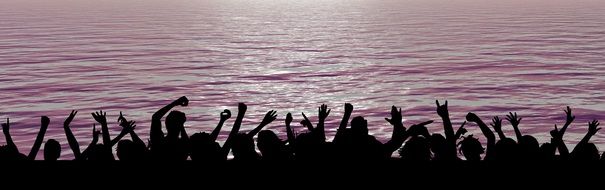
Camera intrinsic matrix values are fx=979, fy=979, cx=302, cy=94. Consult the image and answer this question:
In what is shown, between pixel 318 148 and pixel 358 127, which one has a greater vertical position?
pixel 358 127

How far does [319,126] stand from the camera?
291 inches

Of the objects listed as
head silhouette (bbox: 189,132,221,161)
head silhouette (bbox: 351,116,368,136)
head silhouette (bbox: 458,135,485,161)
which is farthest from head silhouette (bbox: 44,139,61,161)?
head silhouette (bbox: 458,135,485,161)

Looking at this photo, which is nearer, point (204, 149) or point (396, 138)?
point (204, 149)

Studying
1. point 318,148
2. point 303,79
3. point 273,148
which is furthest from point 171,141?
point 303,79

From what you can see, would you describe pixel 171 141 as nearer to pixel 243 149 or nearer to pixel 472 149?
pixel 243 149

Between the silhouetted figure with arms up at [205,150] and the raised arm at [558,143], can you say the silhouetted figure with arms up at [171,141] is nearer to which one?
the silhouetted figure with arms up at [205,150]

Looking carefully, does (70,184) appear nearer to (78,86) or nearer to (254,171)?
(254,171)

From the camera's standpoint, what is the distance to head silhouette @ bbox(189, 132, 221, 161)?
277 inches

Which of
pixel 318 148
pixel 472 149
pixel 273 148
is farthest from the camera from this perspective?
pixel 472 149

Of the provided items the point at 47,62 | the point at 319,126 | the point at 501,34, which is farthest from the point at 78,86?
the point at 501,34

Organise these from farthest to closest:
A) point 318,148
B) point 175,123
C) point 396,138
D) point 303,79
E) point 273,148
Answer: point 303,79 < point 175,123 < point 396,138 < point 273,148 < point 318,148

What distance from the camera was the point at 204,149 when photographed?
23.2ft

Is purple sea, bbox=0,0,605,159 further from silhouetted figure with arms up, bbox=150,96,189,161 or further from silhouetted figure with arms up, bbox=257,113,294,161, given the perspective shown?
silhouetted figure with arms up, bbox=257,113,294,161

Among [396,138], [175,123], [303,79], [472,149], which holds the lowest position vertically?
[472,149]
